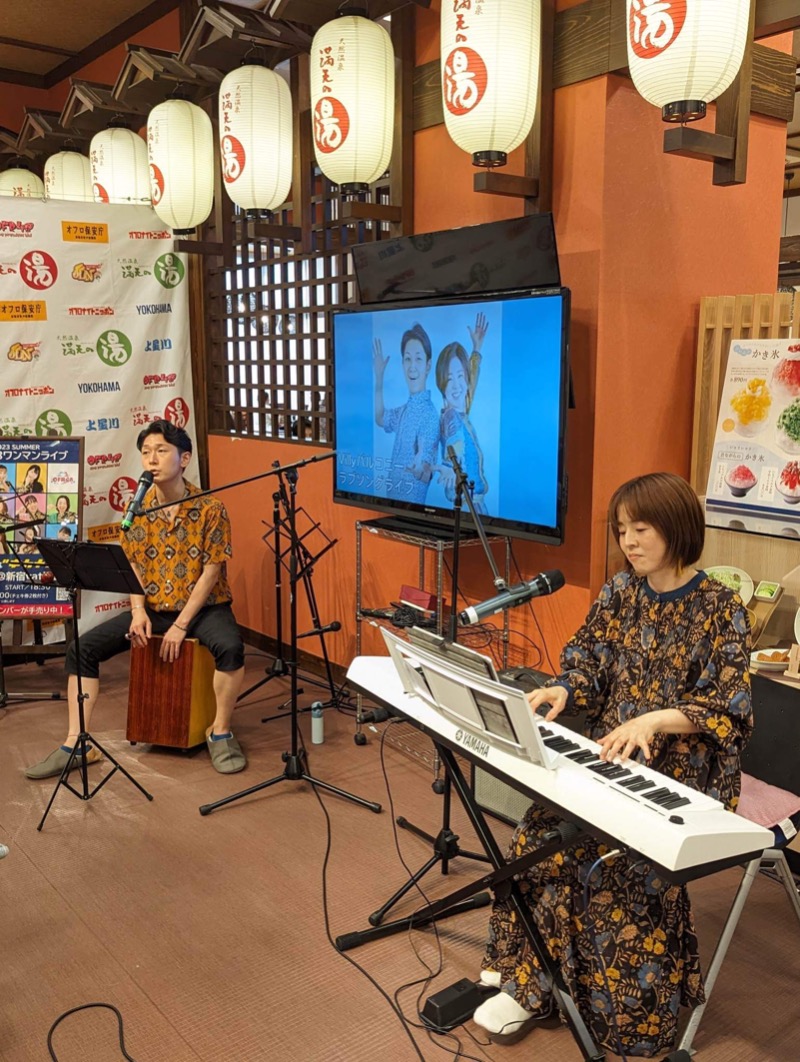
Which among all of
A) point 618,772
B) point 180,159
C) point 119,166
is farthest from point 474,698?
point 119,166

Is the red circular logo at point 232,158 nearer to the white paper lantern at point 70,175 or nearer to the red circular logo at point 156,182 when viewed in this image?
the red circular logo at point 156,182

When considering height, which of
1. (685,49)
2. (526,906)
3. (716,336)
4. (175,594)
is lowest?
(526,906)

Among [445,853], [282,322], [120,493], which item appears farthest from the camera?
[120,493]

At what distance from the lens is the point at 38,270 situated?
16.4 feet

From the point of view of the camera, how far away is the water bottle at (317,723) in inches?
159

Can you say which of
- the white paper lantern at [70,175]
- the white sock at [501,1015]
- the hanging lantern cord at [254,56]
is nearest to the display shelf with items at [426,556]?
the white sock at [501,1015]

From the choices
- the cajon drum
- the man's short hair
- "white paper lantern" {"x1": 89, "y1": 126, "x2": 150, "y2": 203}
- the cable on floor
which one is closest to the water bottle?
the cajon drum

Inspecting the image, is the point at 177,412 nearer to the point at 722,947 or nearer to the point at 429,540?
the point at 429,540

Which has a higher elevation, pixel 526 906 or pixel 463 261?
pixel 463 261

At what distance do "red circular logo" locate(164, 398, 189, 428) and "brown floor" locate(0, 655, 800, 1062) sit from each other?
7.26ft

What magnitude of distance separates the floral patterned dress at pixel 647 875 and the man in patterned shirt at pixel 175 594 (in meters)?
1.84

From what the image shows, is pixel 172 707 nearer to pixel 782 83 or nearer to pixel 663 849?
pixel 663 849

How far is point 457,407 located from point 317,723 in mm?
1445

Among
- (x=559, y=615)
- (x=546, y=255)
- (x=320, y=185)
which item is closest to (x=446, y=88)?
(x=546, y=255)
